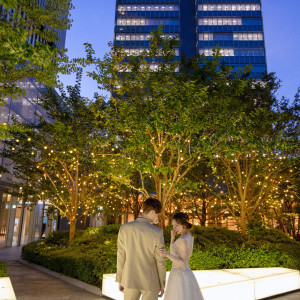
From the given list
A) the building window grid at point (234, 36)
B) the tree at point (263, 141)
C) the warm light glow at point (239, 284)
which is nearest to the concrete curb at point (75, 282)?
the warm light glow at point (239, 284)

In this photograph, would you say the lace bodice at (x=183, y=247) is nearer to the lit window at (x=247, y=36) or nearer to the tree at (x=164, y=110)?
the tree at (x=164, y=110)

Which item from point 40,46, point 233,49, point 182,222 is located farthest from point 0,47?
point 233,49

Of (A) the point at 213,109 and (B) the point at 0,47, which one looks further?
(A) the point at 213,109

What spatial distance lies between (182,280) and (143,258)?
1246mm

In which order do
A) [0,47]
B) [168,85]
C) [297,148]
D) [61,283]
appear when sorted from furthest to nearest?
[297,148], [168,85], [61,283], [0,47]

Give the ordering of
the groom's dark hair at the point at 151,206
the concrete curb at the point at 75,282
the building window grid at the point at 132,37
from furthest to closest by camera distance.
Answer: the building window grid at the point at 132,37 → the concrete curb at the point at 75,282 → the groom's dark hair at the point at 151,206

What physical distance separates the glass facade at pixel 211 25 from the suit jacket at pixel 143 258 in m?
60.0

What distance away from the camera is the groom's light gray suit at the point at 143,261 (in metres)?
3.41

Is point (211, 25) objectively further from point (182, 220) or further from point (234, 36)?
point (182, 220)

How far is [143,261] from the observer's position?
343 centimetres

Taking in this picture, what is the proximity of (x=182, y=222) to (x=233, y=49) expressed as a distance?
61574 mm

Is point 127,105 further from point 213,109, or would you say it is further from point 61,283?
point 61,283

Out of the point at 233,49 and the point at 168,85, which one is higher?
the point at 233,49

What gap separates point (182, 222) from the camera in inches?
176
